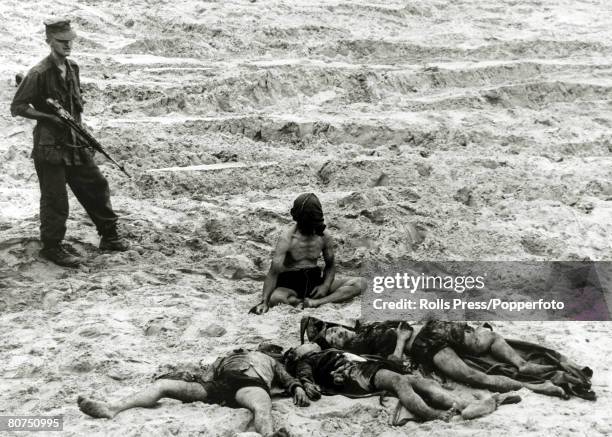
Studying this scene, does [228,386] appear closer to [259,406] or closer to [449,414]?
[259,406]

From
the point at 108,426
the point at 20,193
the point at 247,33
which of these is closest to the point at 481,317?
the point at 108,426

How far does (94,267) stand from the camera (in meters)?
5.58

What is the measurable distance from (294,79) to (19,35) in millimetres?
2991

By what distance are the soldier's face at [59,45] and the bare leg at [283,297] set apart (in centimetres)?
205

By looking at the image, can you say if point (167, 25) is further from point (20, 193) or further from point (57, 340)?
point (57, 340)

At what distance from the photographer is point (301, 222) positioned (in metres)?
5.29

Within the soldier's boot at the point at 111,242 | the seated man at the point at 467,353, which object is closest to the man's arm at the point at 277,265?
the seated man at the point at 467,353

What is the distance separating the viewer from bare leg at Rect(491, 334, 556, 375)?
423 cm

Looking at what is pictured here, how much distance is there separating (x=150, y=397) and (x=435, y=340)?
150 centimetres

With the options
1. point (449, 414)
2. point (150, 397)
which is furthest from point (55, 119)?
point (449, 414)

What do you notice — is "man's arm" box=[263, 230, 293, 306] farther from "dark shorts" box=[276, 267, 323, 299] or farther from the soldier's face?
the soldier's face

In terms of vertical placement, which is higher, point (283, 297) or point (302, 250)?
point (302, 250)

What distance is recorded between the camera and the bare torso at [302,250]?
534 centimetres

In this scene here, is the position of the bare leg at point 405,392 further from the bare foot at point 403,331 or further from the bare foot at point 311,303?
the bare foot at point 311,303
